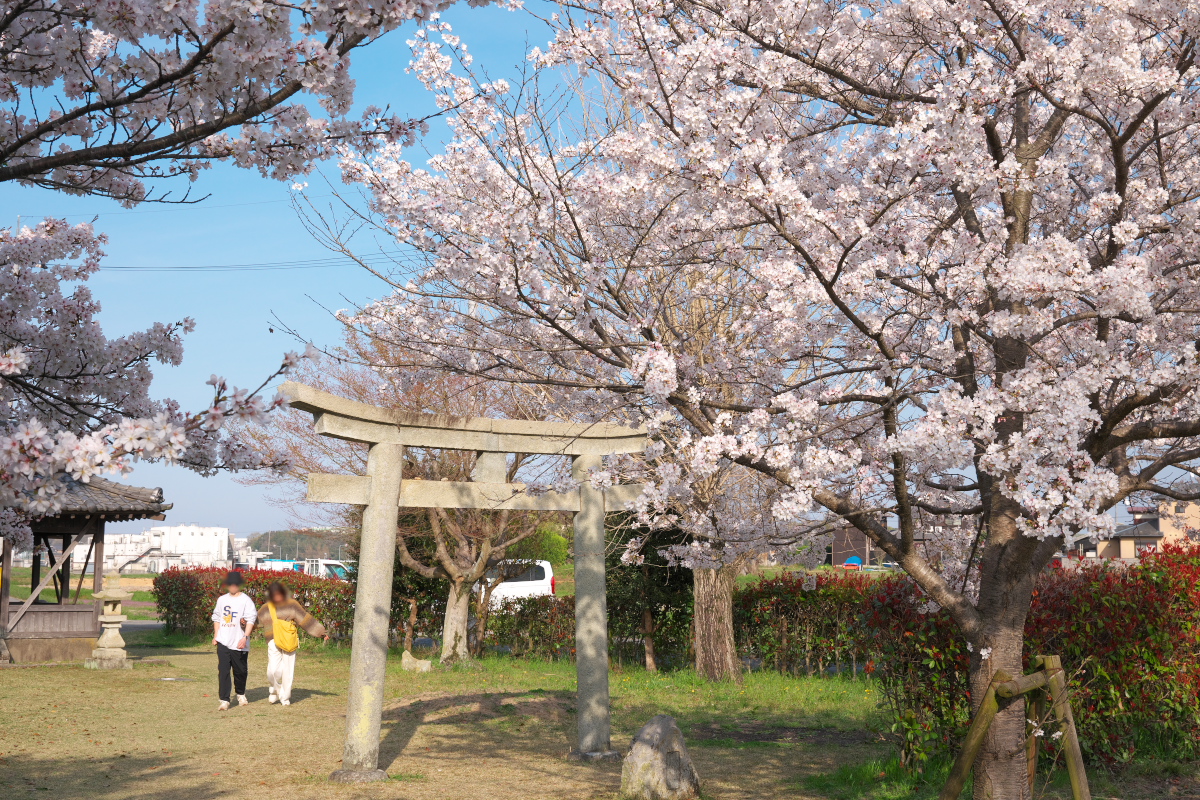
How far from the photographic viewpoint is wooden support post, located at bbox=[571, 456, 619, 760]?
326 inches

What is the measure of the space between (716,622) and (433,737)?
208 inches

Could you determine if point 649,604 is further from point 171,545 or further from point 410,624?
point 171,545

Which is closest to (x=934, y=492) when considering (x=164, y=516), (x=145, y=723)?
(x=145, y=723)

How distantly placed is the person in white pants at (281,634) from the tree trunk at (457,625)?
13.9 ft

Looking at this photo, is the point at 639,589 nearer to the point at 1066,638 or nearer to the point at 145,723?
the point at 145,723

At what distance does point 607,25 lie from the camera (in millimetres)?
6145

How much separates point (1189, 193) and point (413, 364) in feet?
15.9

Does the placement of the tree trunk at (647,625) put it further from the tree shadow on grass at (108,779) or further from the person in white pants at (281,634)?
the tree shadow on grass at (108,779)

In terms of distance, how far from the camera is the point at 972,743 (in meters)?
4.96

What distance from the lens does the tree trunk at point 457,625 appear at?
15.4m

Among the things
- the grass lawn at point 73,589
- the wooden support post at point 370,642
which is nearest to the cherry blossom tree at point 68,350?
the wooden support post at point 370,642

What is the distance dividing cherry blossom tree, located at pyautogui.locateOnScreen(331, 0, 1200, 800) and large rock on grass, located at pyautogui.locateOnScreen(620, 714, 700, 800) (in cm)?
192

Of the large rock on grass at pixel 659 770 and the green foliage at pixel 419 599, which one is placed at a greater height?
the green foliage at pixel 419 599

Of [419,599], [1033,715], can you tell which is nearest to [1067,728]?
[1033,715]
